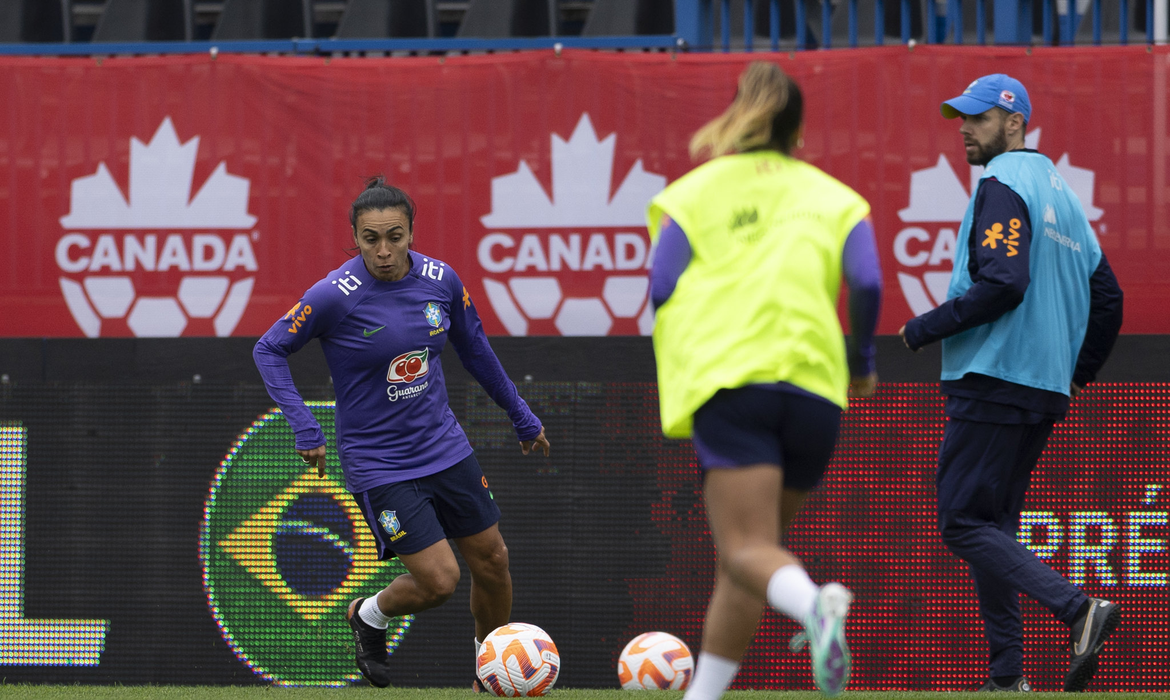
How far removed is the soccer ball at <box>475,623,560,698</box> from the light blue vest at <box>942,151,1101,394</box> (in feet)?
5.92

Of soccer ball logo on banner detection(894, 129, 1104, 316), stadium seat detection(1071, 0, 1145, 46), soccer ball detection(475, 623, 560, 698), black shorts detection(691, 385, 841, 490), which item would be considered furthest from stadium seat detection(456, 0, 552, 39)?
black shorts detection(691, 385, 841, 490)

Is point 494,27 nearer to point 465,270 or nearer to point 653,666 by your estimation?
point 465,270

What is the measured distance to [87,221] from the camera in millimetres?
7746

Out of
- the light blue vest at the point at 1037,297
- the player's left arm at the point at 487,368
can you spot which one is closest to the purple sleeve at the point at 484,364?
the player's left arm at the point at 487,368

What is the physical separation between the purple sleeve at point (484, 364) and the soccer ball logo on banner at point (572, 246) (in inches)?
81.5

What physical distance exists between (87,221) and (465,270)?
2187 millimetres

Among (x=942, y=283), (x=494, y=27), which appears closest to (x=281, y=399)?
(x=942, y=283)

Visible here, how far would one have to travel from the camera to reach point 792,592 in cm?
304

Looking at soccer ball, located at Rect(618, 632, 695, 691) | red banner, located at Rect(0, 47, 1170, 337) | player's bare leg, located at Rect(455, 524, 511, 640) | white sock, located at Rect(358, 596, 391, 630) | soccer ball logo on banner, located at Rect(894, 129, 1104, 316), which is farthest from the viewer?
red banner, located at Rect(0, 47, 1170, 337)

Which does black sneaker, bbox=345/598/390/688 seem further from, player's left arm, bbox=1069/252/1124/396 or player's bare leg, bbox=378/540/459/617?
player's left arm, bbox=1069/252/1124/396

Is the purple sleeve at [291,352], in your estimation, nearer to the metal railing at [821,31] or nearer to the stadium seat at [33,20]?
the metal railing at [821,31]

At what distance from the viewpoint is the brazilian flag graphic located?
614 centimetres

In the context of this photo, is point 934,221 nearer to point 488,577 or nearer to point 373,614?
point 488,577

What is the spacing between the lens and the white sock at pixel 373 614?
5340 millimetres
